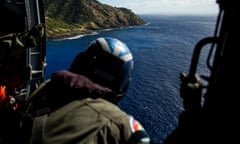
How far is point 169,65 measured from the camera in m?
67.0

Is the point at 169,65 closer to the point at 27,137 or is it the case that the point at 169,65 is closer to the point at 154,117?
the point at 154,117

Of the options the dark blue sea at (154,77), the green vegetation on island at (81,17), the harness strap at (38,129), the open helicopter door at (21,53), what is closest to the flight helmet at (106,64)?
the harness strap at (38,129)

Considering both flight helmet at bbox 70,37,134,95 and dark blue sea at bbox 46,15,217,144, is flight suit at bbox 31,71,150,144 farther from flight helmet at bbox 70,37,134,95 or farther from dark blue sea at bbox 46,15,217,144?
dark blue sea at bbox 46,15,217,144

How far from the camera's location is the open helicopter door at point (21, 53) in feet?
29.9

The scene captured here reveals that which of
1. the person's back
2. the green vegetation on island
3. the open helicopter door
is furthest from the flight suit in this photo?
the green vegetation on island

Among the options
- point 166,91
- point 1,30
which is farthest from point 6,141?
point 166,91

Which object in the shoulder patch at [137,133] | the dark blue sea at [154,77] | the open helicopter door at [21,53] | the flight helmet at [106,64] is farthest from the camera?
the dark blue sea at [154,77]

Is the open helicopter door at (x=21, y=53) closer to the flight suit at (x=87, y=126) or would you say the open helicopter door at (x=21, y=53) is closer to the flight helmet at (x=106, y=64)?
the flight helmet at (x=106, y=64)

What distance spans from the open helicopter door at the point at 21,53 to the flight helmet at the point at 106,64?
5.49m

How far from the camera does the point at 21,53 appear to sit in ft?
32.2

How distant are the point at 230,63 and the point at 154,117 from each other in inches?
1554

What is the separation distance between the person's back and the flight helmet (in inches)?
0.6

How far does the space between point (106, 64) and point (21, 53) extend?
7505 mm

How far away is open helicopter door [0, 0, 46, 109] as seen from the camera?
9.12 metres
